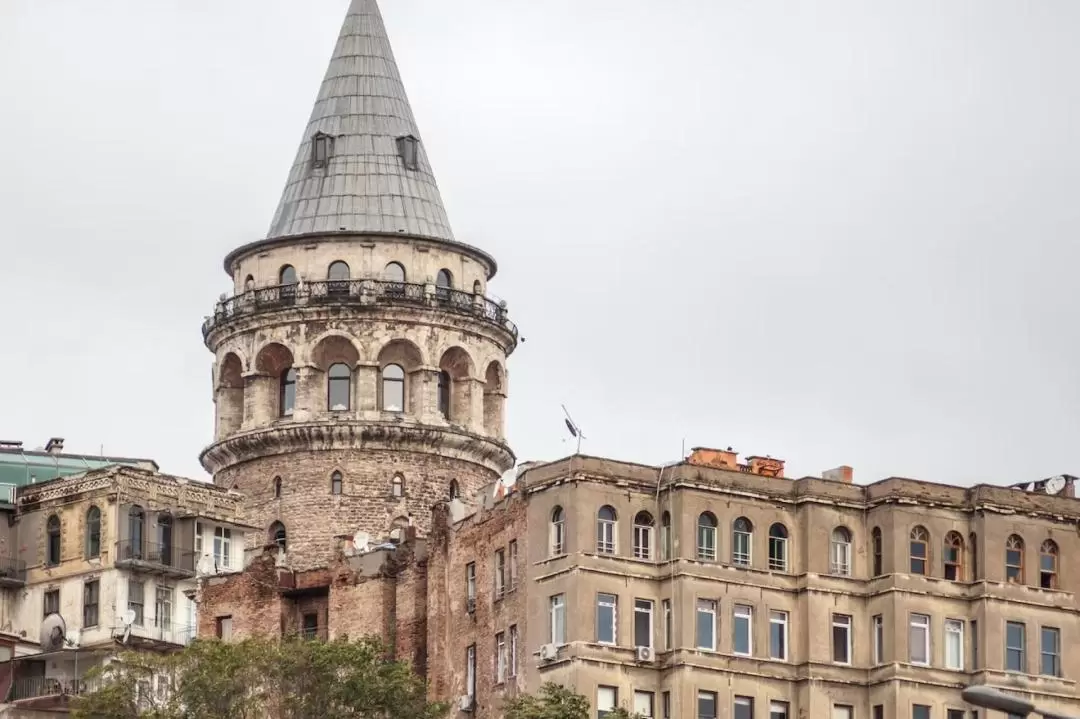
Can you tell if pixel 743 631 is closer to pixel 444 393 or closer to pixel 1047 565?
pixel 1047 565

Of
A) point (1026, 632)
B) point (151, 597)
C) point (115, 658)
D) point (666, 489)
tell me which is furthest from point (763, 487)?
point (151, 597)

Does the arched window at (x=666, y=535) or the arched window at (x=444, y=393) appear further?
the arched window at (x=444, y=393)

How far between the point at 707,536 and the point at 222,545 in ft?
97.3

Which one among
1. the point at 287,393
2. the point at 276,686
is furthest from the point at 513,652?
the point at 287,393

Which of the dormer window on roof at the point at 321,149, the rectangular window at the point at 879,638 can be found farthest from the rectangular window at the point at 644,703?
the dormer window on roof at the point at 321,149

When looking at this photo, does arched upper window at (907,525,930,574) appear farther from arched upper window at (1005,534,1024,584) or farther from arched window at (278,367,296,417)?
arched window at (278,367,296,417)

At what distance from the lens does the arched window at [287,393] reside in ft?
417

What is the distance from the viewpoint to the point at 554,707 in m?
91.5

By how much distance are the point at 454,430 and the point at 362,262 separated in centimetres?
762

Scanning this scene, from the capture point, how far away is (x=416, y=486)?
411 feet

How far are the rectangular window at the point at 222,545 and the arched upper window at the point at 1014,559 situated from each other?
33.7 meters

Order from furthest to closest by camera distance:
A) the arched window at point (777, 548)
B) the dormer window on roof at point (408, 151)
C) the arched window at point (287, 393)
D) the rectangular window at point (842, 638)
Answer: the dormer window on roof at point (408, 151) → the arched window at point (287, 393) → the rectangular window at point (842, 638) → the arched window at point (777, 548)

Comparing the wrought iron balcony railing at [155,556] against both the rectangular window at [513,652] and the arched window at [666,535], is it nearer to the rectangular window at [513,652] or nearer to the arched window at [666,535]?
the rectangular window at [513,652]

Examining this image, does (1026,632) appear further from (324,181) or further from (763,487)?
(324,181)
